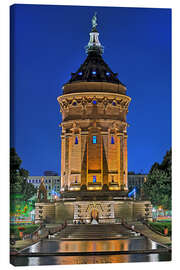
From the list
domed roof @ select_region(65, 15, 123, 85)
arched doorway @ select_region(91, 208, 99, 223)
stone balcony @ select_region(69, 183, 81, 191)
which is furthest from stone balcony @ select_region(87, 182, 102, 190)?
domed roof @ select_region(65, 15, 123, 85)

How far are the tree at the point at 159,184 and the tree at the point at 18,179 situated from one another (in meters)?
11.9

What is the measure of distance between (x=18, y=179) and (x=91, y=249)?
8473 millimetres

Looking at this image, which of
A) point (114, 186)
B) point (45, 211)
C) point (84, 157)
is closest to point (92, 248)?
point (45, 211)

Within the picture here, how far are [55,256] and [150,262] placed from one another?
19.1ft

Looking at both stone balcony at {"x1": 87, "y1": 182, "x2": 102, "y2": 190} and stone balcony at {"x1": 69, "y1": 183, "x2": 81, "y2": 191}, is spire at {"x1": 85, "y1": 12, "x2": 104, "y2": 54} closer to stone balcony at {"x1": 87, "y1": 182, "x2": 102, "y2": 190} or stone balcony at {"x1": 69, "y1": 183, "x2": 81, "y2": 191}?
stone balcony at {"x1": 87, "y1": 182, "x2": 102, "y2": 190}

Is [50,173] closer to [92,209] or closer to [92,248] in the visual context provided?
[92,209]

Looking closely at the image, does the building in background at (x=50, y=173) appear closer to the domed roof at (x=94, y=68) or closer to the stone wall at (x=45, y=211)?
the stone wall at (x=45, y=211)

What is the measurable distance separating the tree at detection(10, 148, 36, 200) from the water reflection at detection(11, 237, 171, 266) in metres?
4.23

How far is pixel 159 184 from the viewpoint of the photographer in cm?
5447

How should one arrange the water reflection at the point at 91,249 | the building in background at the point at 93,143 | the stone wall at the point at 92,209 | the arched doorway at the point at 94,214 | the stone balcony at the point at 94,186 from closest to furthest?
the water reflection at the point at 91,249
the stone wall at the point at 92,209
the arched doorway at the point at 94,214
the building in background at the point at 93,143
the stone balcony at the point at 94,186

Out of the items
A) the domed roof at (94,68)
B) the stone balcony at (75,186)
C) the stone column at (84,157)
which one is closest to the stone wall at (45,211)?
the stone balcony at (75,186)

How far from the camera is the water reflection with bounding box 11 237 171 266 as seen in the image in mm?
32469

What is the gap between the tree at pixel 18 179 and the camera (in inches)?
1282
